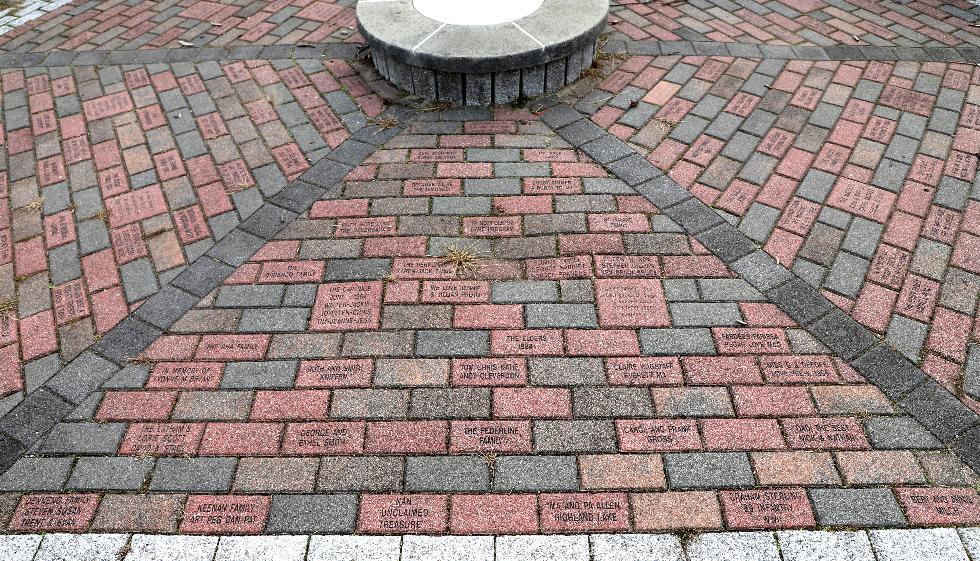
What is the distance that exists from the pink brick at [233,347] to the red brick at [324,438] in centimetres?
49

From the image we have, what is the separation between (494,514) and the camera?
7.66ft

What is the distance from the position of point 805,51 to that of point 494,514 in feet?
15.0

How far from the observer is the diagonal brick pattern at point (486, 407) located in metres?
2.36

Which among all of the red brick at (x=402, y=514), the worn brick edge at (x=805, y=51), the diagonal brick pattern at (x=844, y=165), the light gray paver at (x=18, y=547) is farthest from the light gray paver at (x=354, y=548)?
the worn brick edge at (x=805, y=51)

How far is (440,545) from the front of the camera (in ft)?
7.38

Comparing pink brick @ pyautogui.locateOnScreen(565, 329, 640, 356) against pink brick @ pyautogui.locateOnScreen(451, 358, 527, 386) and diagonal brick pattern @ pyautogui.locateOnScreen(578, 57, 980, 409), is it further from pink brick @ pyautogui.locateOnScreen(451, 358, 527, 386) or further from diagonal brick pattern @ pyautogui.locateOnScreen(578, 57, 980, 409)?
diagonal brick pattern @ pyautogui.locateOnScreen(578, 57, 980, 409)

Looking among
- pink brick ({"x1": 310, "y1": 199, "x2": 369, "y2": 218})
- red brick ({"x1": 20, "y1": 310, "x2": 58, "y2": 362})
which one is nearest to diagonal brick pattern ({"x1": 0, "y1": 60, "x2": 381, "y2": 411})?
red brick ({"x1": 20, "y1": 310, "x2": 58, "y2": 362})

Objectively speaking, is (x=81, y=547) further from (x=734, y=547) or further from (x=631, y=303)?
(x=631, y=303)

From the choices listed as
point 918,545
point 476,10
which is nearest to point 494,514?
point 918,545

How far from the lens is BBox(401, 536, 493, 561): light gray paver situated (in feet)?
7.28

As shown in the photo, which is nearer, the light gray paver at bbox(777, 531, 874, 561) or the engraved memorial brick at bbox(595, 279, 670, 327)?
the light gray paver at bbox(777, 531, 874, 561)

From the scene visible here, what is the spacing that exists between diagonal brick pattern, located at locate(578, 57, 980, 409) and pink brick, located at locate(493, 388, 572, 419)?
1.52 meters

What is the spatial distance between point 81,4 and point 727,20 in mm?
6302

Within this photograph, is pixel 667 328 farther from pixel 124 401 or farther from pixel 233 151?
pixel 233 151
